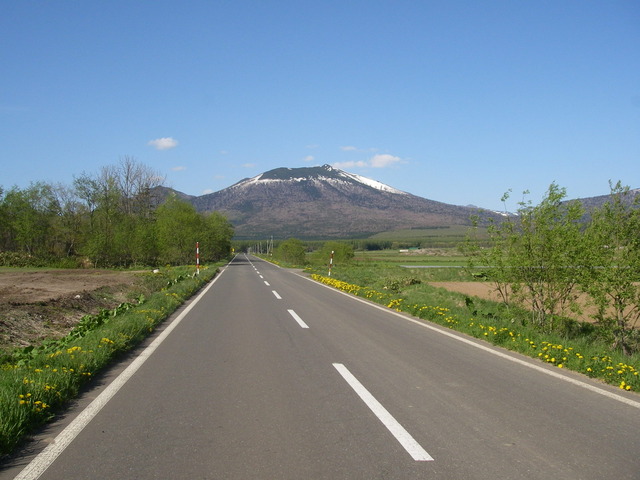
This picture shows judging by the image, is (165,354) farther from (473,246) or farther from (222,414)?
(473,246)

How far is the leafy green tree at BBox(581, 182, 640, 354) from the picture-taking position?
9188mm

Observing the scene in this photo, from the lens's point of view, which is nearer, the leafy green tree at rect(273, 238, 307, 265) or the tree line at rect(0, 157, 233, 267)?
the tree line at rect(0, 157, 233, 267)

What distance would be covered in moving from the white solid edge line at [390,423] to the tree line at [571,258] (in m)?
6.02

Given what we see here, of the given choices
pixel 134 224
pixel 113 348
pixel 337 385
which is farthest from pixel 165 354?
pixel 134 224

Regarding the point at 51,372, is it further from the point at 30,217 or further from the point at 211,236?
the point at 211,236

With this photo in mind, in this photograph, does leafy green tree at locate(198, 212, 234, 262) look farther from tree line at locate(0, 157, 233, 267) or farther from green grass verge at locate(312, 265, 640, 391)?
green grass verge at locate(312, 265, 640, 391)

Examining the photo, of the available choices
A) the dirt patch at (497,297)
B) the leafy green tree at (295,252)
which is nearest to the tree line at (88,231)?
the leafy green tree at (295,252)

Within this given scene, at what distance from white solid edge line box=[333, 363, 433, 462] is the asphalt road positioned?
0.05ft

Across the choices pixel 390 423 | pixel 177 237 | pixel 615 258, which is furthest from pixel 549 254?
pixel 177 237

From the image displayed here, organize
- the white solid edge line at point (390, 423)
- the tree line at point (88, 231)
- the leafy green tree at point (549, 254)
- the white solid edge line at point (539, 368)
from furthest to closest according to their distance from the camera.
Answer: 1. the tree line at point (88, 231)
2. the leafy green tree at point (549, 254)
3. the white solid edge line at point (539, 368)
4. the white solid edge line at point (390, 423)

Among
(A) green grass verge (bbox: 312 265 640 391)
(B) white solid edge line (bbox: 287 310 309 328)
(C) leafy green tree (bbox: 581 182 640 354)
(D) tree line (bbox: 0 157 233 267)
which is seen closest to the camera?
(A) green grass verge (bbox: 312 265 640 391)

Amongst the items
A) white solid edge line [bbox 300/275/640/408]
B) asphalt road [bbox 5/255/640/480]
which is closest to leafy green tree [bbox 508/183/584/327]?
white solid edge line [bbox 300/275/640/408]

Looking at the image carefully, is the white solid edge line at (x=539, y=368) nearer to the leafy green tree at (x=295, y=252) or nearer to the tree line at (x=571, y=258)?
the tree line at (x=571, y=258)

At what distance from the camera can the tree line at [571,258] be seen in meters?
9.38
